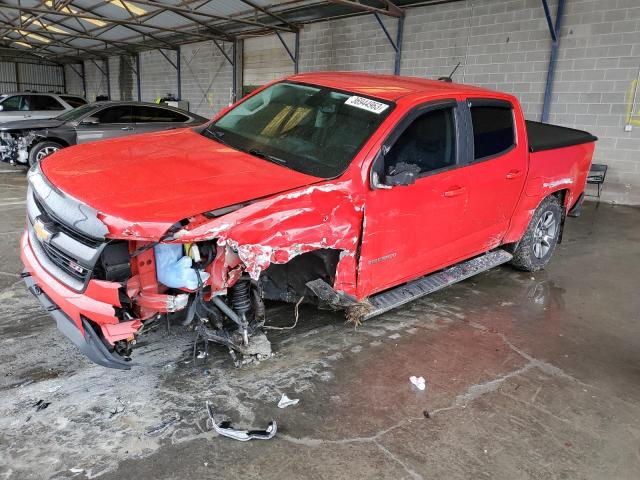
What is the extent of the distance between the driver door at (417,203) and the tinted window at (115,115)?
8231mm

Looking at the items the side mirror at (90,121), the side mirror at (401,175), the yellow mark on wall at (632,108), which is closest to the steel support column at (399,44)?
the yellow mark on wall at (632,108)

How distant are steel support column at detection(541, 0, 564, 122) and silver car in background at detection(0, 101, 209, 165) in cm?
833

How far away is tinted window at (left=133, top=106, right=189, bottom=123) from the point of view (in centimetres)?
1005

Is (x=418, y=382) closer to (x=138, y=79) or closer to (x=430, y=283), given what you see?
(x=430, y=283)

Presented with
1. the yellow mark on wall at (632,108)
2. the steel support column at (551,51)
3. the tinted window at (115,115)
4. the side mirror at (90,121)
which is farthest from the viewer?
A: the tinted window at (115,115)

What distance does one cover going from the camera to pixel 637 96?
8477mm

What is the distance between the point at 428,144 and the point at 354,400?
195 centimetres

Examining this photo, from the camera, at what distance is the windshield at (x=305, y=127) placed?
10.5 ft

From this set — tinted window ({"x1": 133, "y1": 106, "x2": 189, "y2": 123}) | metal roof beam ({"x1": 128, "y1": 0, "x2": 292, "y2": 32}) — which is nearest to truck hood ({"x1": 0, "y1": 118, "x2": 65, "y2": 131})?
tinted window ({"x1": 133, "y1": 106, "x2": 189, "y2": 123})

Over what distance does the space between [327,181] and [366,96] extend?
3.30 ft

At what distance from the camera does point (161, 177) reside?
2.74 meters

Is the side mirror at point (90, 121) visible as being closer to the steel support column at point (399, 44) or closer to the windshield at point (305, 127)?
the windshield at point (305, 127)

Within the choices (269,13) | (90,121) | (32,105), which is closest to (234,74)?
(269,13)

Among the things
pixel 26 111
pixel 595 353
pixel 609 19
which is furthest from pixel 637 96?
pixel 26 111
